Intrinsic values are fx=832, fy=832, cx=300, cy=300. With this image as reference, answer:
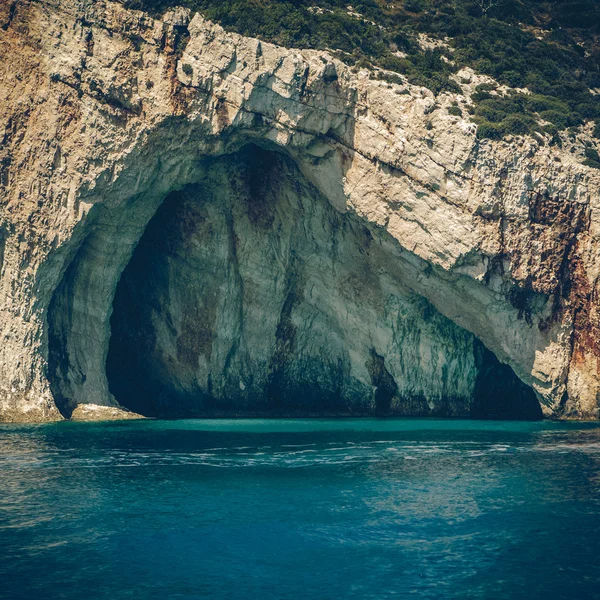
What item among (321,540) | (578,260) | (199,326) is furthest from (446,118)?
(321,540)

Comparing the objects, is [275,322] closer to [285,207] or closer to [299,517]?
[285,207]

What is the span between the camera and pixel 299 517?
2488cm

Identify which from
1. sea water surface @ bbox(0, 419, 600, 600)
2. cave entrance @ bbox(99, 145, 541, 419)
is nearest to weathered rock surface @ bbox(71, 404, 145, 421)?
cave entrance @ bbox(99, 145, 541, 419)

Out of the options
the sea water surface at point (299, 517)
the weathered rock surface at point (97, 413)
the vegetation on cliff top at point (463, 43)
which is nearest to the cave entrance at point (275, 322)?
the weathered rock surface at point (97, 413)

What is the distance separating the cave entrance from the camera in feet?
163

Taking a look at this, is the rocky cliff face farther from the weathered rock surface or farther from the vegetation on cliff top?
the vegetation on cliff top

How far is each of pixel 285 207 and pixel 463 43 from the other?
16610 millimetres

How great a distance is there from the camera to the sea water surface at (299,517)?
1933cm

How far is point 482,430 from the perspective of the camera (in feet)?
142

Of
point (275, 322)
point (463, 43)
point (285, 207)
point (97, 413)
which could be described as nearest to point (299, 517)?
point (97, 413)

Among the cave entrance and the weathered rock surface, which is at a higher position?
the cave entrance

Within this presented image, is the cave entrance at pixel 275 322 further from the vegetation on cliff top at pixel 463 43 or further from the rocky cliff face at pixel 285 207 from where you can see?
the vegetation on cliff top at pixel 463 43

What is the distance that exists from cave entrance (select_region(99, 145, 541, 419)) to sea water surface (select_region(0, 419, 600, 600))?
11566 millimetres

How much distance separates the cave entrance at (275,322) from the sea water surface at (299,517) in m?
11.6
